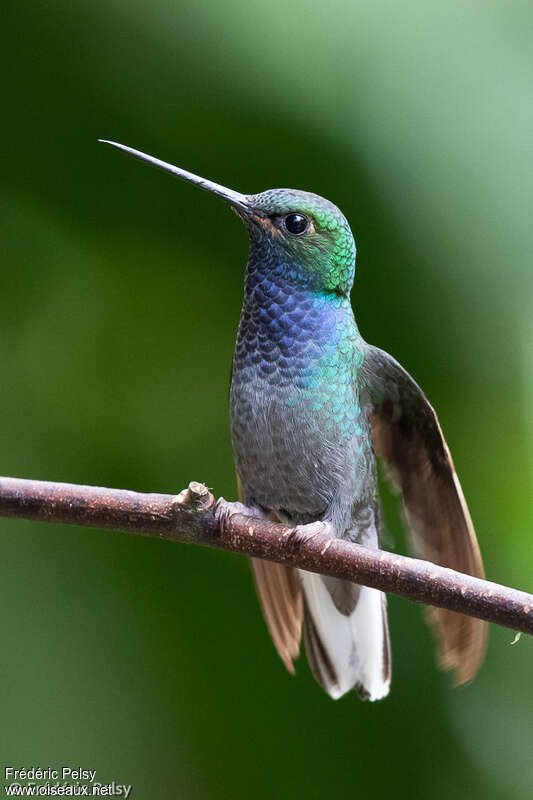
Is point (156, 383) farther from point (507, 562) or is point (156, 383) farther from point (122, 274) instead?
point (507, 562)

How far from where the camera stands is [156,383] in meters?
2.87

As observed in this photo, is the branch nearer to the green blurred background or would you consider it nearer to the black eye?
the black eye

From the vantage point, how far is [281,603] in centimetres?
208

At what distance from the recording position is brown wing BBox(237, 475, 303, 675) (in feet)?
6.67

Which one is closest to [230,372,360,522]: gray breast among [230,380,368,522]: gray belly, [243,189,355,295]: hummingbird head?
[230,380,368,522]: gray belly

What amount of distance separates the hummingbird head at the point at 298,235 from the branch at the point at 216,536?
0.55m

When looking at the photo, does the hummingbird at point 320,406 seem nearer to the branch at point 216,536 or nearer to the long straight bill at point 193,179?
the long straight bill at point 193,179

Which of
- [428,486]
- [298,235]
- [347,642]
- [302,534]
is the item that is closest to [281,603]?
[347,642]

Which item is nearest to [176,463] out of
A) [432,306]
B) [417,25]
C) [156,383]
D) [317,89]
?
[156,383]

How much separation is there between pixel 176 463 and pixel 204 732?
78 centimetres

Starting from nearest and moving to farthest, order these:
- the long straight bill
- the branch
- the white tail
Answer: the branch → the long straight bill → the white tail

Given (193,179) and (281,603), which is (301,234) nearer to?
(193,179)

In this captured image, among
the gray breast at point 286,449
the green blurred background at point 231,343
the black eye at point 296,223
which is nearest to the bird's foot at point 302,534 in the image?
the gray breast at point 286,449

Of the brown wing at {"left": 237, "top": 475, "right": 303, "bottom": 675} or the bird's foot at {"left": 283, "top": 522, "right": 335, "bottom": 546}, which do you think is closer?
the bird's foot at {"left": 283, "top": 522, "right": 335, "bottom": 546}
